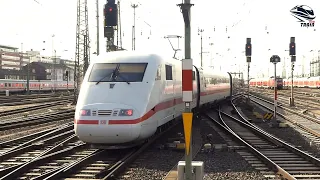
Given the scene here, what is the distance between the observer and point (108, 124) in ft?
33.0

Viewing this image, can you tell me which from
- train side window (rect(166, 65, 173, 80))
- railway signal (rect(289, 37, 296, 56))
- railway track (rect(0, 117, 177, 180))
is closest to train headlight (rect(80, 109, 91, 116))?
railway track (rect(0, 117, 177, 180))

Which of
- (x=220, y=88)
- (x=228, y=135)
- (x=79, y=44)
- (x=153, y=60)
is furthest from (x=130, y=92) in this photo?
(x=79, y=44)

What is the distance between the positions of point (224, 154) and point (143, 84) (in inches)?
119

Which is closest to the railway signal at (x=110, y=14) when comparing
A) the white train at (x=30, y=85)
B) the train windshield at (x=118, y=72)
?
the train windshield at (x=118, y=72)

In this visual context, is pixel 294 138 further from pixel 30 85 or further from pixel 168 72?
pixel 30 85

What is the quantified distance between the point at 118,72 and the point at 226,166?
13.4ft

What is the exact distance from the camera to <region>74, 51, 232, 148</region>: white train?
10.1m

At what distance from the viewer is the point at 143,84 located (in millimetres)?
11219

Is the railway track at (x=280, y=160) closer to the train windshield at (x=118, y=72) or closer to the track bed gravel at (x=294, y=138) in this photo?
the track bed gravel at (x=294, y=138)

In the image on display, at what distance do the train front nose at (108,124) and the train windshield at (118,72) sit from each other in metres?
1.23

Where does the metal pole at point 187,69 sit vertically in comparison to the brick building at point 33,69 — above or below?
below

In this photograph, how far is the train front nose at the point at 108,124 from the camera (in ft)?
32.9

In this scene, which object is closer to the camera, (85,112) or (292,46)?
(85,112)

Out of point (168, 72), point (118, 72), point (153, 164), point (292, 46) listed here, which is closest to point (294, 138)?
point (168, 72)
